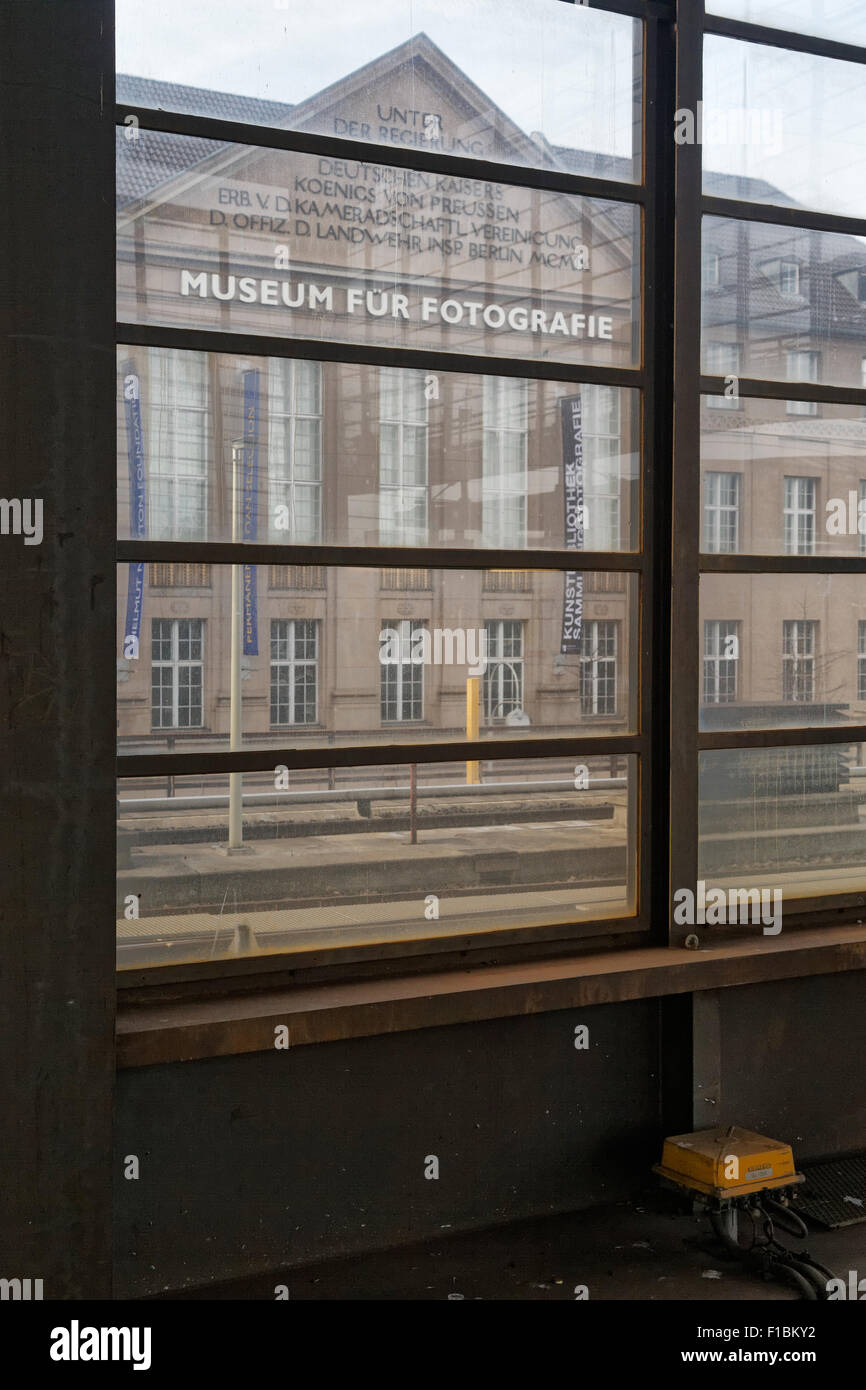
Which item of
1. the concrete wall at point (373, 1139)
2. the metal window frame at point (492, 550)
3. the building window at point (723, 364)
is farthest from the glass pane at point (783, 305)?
the concrete wall at point (373, 1139)

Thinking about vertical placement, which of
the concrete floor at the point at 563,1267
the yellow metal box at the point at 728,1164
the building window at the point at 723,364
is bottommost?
the concrete floor at the point at 563,1267

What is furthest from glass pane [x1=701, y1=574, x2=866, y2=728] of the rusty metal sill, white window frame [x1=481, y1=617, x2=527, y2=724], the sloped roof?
the sloped roof

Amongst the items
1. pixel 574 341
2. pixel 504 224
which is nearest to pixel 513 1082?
pixel 574 341

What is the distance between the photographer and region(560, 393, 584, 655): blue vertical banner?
480 cm

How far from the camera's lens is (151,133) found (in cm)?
410

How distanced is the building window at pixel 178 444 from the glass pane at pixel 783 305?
2.03m

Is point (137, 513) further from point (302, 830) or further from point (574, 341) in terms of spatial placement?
point (574, 341)

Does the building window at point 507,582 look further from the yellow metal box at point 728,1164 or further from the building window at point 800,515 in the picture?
the yellow metal box at point 728,1164

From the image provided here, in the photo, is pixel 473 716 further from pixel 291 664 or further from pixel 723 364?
pixel 723 364

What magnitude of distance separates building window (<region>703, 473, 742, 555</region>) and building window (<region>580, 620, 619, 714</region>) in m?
0.54

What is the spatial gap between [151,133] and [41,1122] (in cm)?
300

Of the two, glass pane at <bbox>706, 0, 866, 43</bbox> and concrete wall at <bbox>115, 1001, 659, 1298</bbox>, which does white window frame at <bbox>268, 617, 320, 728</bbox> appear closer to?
concrete wall at <bbox>115, 1001, 659, 1298</bbox>

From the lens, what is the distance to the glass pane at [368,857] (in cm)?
421
